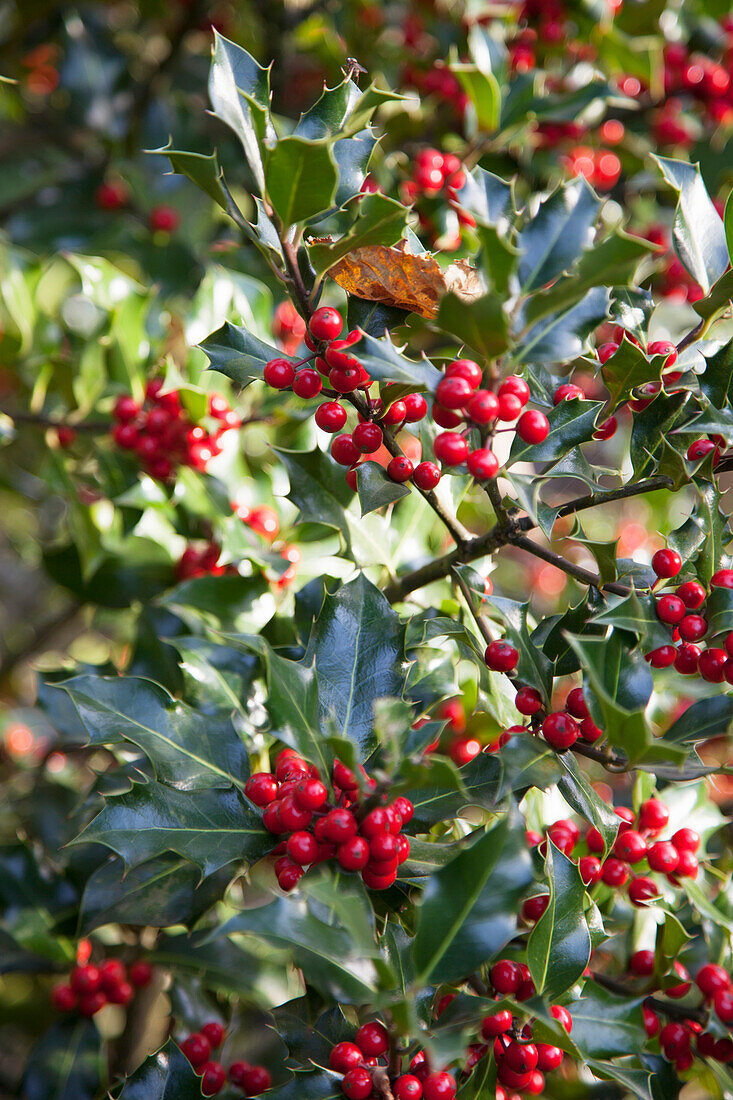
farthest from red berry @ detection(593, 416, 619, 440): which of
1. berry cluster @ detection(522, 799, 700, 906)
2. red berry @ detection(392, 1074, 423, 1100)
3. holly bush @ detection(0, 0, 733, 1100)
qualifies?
red berry @ detection(392, 1074, 423, 1100)

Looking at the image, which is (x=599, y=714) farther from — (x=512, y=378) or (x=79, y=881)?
(x=79, y=881)

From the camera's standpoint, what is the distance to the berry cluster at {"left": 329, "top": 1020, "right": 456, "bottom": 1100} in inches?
30.0

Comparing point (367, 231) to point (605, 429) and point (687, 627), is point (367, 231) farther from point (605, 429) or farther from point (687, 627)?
point (687, 627)

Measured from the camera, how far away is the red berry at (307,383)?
0.85 m

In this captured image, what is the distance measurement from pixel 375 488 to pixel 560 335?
0.26 meters

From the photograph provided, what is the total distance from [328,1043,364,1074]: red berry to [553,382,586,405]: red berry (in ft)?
2.37

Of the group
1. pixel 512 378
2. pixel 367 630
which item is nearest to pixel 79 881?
pixel 367 630

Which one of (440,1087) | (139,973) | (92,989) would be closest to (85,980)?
(92,989)

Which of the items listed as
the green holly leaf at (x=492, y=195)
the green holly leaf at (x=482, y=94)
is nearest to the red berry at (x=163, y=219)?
the green holly leaf at (x=482, y=94)

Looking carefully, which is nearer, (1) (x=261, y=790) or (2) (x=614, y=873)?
(1) (x=261, y=790)

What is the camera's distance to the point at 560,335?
750 millimetres

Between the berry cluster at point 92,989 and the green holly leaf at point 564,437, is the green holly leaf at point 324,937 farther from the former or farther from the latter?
the berry cluster at point 92,989

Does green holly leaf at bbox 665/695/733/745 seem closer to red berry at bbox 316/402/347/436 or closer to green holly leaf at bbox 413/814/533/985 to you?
green holly leaf at bbox 413/814/533/985

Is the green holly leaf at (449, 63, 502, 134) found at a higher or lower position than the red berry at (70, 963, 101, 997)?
higher
